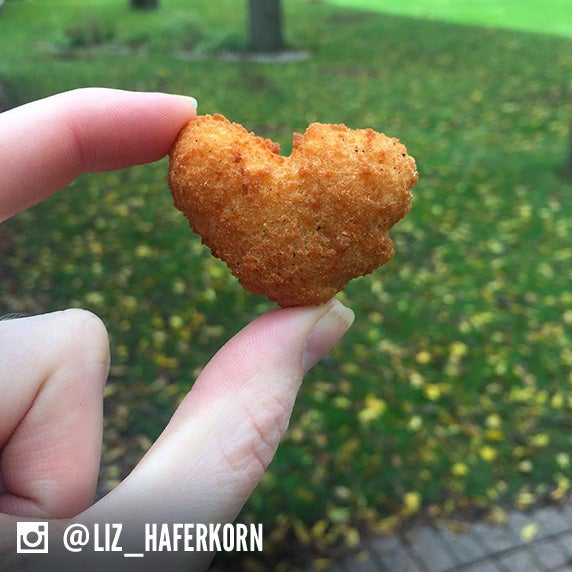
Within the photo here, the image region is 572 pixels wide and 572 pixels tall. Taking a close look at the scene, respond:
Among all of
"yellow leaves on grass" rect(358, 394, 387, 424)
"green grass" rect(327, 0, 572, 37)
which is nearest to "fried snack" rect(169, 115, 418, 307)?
"yellow leaves on grass" rect(358, 394, 387, 424)

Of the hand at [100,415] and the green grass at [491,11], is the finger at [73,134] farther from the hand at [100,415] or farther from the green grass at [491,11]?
the green grass at [491,11]

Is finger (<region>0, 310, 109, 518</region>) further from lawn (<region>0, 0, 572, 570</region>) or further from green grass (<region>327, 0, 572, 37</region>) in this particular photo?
green grass (<region>327, 0, 572, 37</region>)

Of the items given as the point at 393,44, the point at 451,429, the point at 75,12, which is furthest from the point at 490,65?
the point at 75,12

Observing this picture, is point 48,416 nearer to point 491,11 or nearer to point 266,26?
point 266,26

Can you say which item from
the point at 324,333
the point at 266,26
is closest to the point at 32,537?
the point at 324,333

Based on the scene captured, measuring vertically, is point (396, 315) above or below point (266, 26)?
below

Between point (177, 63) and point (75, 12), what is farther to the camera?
point (75, 12)

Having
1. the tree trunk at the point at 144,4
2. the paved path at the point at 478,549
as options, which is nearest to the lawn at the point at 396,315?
the paved path at the point at 478,549

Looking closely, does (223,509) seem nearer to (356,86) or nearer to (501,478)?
(501,478)
